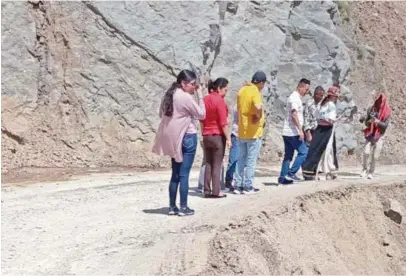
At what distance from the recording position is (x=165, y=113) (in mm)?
9250

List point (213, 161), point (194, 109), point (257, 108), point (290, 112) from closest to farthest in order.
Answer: point (194, 109)
point (213, 161)
point (257, 108)
point (290, 112)

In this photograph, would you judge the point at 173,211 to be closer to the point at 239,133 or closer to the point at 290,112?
the point at 239,133

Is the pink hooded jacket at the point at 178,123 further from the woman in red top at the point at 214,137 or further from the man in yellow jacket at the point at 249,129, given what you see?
the man in yellow jacket at the point at 249,129

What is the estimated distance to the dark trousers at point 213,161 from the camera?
1082 cm

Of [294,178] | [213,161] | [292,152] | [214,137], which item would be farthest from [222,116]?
[294,178]

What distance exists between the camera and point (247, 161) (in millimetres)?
11188

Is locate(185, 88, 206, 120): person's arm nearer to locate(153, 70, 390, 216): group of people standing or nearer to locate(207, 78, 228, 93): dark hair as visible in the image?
locate(153, 70, 390, 216): group of people standing

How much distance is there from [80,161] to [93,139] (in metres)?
0.60

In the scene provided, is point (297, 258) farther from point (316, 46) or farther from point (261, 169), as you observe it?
point (316, 46)

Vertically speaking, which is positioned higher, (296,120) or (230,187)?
(296,120)

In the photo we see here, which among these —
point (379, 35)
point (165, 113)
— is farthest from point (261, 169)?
point (379, 35)

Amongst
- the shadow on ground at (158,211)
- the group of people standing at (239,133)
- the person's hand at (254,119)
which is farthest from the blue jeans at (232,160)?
the shadow on ground at (158,211)

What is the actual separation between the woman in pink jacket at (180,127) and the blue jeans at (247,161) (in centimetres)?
195

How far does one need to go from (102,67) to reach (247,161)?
5408mm
